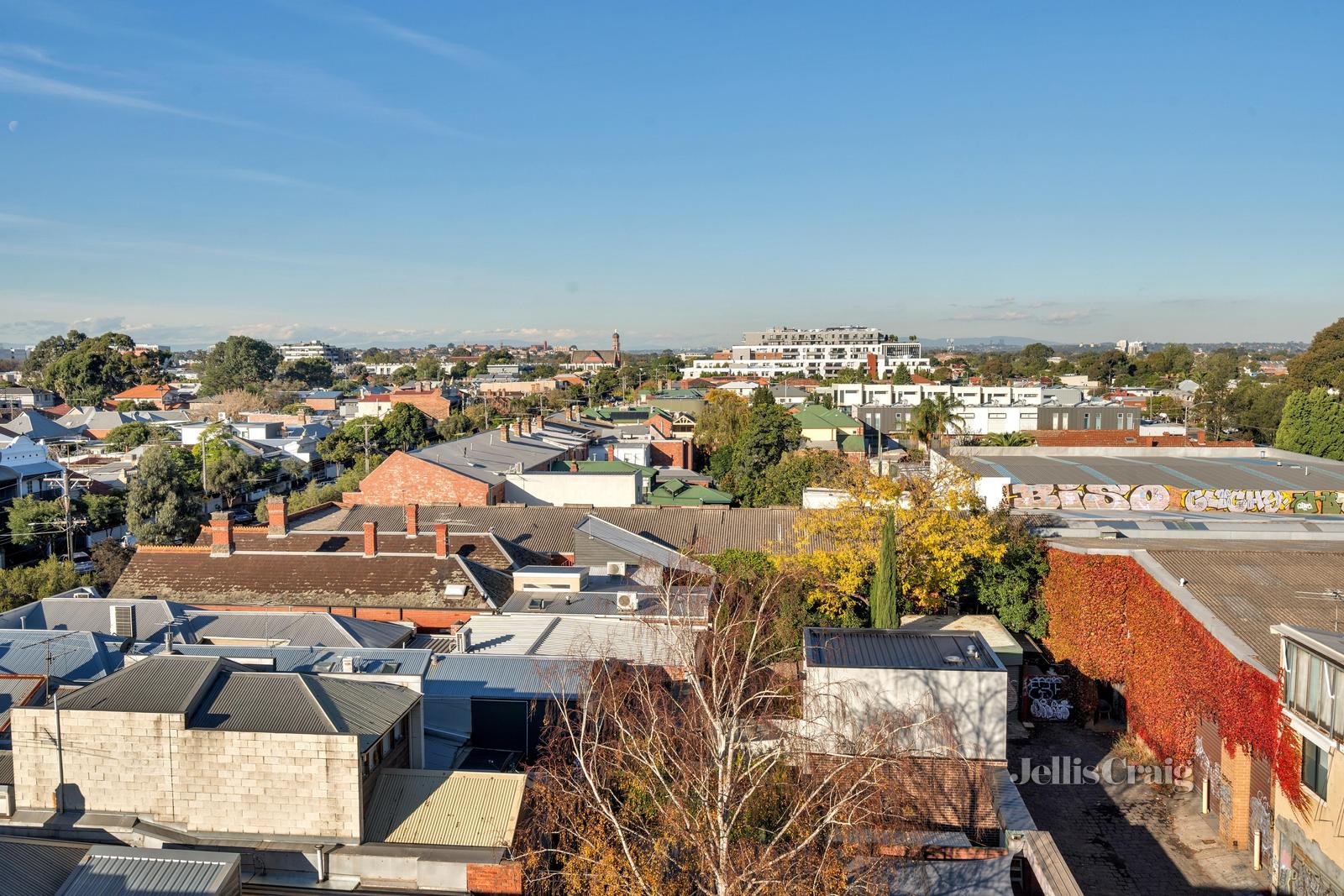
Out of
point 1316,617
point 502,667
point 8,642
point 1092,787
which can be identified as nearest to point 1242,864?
point 1092,787

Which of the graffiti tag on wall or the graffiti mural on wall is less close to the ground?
the graffiti mural on wall

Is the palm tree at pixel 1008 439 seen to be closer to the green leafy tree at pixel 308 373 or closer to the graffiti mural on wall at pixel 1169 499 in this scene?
the graffiti mural on wall at pixel 1169 499

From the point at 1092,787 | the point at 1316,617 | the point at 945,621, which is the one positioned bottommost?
the point at 1092,787

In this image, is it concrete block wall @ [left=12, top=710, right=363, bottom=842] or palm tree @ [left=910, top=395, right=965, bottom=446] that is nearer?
concrete block wall @ [left=12, top=710, right=363, bottom=842]

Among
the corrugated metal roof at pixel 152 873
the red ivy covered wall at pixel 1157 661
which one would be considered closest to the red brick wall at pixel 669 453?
the red ivy covered wall at pixel 1157 661

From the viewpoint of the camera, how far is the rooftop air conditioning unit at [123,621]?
2088cm

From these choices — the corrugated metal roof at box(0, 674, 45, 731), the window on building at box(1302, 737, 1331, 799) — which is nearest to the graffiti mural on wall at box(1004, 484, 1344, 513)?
the window on building at box(1302, 737, 1331, 799)

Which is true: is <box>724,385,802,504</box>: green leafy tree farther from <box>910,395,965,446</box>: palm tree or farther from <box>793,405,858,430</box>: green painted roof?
<box>793,405,858,430</box>: green painted roof

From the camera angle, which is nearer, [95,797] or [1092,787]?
[95,797]

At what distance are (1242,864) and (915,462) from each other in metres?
35.6

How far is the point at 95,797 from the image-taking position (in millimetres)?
12883

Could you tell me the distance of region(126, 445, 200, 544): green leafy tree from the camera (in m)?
37.9

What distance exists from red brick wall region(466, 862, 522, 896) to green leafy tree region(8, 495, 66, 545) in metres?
34.8

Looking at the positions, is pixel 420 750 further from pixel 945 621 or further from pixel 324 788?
pixel 945 621
